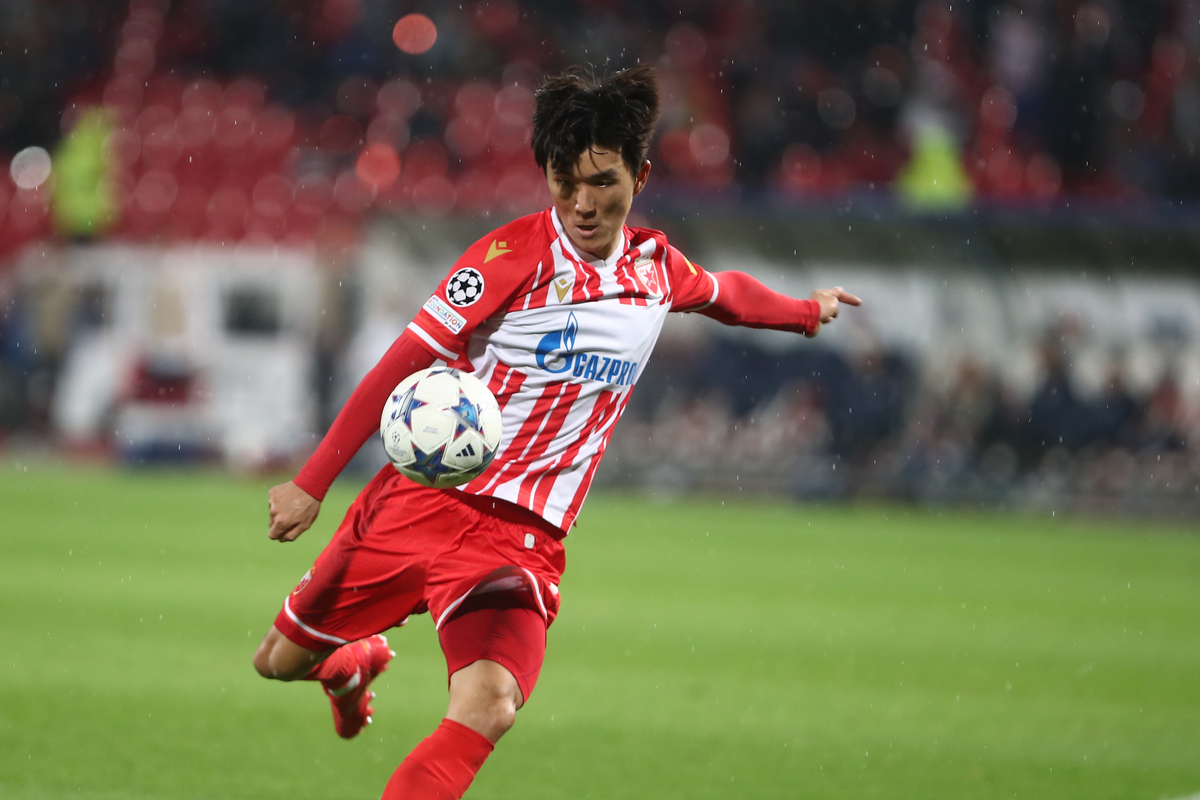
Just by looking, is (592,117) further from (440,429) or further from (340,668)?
(340,668)

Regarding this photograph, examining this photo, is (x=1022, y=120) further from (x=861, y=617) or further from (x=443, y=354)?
(x=443, y=354)

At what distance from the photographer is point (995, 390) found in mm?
15055

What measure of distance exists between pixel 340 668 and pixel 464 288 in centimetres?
165

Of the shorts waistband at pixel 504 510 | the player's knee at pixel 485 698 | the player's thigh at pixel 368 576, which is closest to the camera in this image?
the player's knee at pixel 485 698

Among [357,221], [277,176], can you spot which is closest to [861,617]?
[357,221]

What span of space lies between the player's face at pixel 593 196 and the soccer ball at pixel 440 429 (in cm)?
54

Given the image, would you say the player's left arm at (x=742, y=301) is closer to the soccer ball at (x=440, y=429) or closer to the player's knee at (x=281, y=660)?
the soccer ball at (x=440, y=429)

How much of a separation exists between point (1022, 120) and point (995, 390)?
15.6ft

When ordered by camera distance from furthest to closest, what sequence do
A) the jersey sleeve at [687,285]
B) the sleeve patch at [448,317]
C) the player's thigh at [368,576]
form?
the jersey sleeve at [687,285]
the player's thigh at [368,576]
the sleeve patch at [448,317]

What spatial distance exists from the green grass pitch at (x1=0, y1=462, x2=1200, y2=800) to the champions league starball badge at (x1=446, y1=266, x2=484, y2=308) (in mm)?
1827

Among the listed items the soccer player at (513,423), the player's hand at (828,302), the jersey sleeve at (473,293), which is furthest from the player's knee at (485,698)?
the player's hand at (828,302)

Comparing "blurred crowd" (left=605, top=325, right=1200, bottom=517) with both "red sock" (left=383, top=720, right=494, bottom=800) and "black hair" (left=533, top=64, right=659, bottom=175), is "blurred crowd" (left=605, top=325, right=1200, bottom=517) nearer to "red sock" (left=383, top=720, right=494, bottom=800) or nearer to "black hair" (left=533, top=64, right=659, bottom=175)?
"black hair" (left=533, top=64, right=659, bottom=175)

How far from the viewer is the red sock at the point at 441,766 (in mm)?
3404

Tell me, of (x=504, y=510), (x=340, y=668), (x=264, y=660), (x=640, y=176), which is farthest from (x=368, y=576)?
(x=640, y=176)
